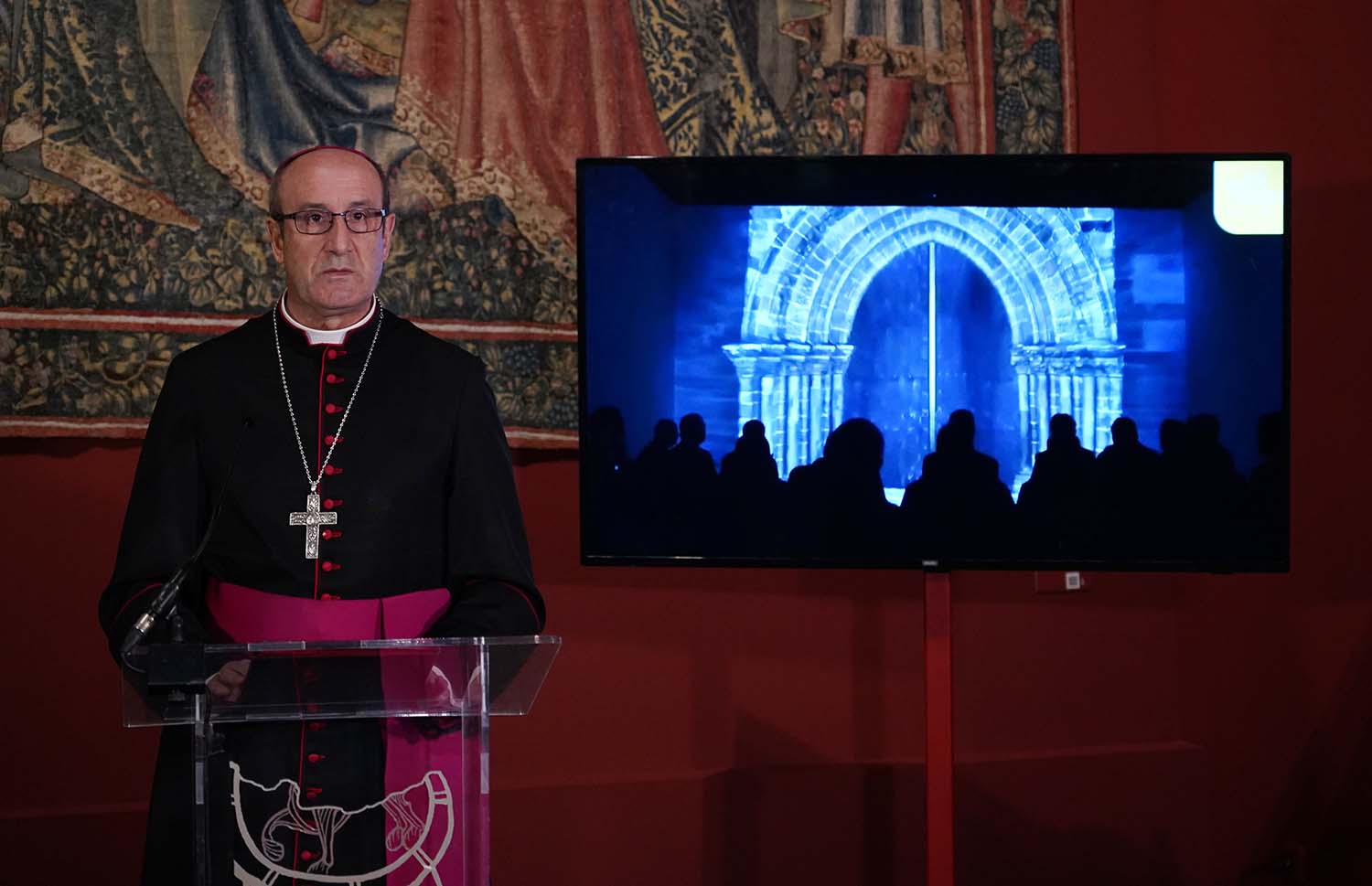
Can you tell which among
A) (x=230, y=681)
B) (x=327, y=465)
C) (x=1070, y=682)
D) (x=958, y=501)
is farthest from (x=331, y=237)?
(x=1070, y=682)

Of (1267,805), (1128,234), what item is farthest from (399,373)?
(1267,805)

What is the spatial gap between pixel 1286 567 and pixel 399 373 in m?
1.95

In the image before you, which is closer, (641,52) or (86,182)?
(86,182)

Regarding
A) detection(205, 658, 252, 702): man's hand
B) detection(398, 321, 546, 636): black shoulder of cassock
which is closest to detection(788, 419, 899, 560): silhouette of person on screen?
detection(398, 321, 546, 636): black shoulder of cassock

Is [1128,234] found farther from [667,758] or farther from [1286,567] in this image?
[667,758]

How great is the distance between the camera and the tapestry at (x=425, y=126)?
3.91 m

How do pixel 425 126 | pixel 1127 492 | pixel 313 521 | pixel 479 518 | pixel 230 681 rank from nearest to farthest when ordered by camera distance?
pixel 230 681 < pixel 313 521 < pixel 479 518 < pixel 1127 492 < pixel 425 126

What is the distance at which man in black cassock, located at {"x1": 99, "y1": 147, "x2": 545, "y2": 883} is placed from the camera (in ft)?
9.06

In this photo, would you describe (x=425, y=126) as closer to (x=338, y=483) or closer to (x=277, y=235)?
(x=277, y=235)

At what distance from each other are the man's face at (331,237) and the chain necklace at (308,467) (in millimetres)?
133

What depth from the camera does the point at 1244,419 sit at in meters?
3.37

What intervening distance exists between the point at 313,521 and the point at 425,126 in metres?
1.65

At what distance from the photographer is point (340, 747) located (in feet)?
7.18

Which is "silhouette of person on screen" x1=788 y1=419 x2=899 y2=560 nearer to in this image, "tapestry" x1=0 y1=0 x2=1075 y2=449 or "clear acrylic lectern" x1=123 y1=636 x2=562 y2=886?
"tapestry" x1=0 y1=0 x2=1075 y2=449
